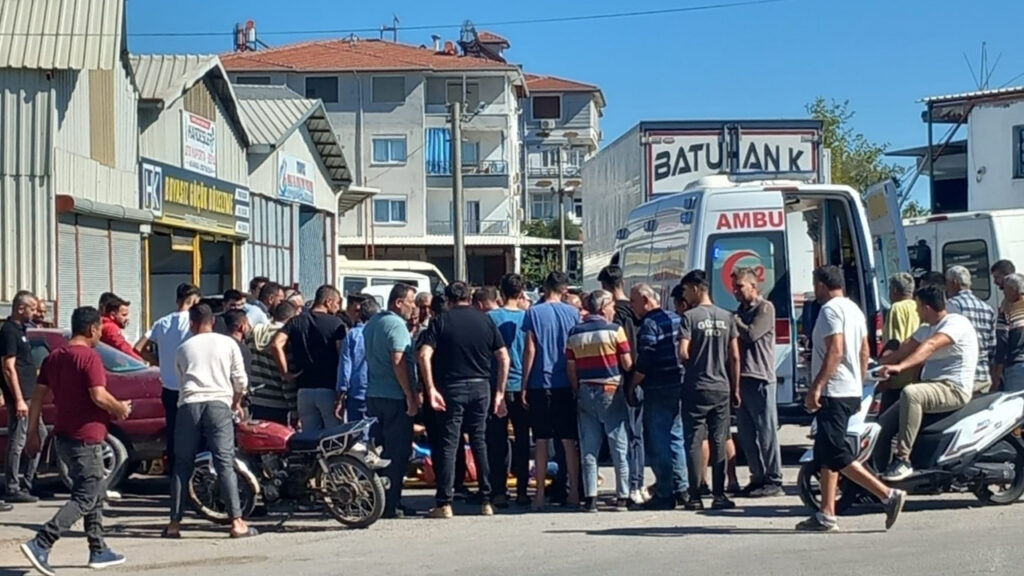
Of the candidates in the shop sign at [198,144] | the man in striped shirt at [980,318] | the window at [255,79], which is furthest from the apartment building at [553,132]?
the man in striped shirt at [980,318]

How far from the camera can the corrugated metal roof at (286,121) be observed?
30913mm

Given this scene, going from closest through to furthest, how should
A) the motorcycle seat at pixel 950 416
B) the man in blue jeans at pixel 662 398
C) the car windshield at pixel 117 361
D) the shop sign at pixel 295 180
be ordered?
1. the motorcycle seat at pixel 950 416
2. the man in blue jeans at pixel 662 398
3. the car windshield at pixel 117 361
4. the shop sign at pixel 295 180

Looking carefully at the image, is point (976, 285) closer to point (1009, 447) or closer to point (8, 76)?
point (1009, 447)

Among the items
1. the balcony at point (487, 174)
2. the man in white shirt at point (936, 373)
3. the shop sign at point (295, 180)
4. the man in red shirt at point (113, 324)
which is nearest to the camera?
the man in white shirt at point (936, 373)

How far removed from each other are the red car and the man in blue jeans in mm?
4471

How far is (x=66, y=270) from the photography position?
2028 cm

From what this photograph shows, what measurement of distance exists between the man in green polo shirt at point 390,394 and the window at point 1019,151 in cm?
2719

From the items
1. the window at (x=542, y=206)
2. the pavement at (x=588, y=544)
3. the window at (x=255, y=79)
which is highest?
the window at (x=255, y=79)

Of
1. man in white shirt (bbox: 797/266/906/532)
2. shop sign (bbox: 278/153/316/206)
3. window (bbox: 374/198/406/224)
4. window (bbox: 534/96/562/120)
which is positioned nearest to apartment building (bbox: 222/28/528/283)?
window (bbox: 374/198/406/224)

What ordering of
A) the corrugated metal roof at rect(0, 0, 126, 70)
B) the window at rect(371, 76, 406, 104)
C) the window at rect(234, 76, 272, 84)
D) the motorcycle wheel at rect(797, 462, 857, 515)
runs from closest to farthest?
1. the motorcycle wheel at rect(797, 462, 857, 515)
2. the corrugated metal roof at rect(0, 0, 126, 70)
3. the window at rect(371, 76, 406, 104)
4. the window at rect(234, 76, 272, 84)

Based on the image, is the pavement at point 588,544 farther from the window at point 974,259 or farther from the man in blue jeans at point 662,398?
the window at point 974,259

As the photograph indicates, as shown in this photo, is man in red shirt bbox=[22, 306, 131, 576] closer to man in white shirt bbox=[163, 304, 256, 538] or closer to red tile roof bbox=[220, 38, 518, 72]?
man in white shirt bbox=[163, 304, 256, 538]

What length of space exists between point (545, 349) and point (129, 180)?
40.4 ft

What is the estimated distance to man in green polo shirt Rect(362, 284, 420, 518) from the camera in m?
11.6
